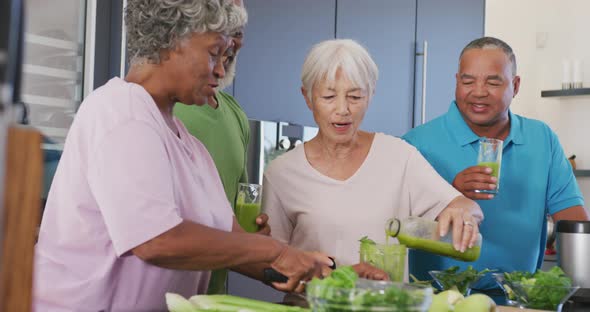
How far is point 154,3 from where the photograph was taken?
5.03 ft

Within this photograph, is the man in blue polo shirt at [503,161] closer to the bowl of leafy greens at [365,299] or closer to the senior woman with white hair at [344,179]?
the senior woman with white hair at [344,179]

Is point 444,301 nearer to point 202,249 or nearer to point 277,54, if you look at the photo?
point 202,249

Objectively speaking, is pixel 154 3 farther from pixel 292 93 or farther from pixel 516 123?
pixel 292 93

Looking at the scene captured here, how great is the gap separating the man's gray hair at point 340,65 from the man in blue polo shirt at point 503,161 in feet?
1.65

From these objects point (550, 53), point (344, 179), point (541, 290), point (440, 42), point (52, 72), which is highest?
point (550, 53)

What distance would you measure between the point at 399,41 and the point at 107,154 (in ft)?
10.4

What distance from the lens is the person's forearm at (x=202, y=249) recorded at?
1302mm

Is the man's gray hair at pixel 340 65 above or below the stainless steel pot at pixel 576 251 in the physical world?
above

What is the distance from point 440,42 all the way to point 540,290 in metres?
2.82

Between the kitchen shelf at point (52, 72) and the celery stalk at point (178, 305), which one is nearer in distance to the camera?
the celery stalk at point (178, 305)

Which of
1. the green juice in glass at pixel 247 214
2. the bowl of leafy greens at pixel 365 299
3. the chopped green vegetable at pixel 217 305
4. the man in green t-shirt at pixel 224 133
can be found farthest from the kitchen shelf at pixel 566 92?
the bowl of leafy greens at pixel 365 299

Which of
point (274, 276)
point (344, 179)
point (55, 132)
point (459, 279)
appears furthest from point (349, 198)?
point (55, 132)

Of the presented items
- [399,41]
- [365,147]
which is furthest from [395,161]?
[399,41]

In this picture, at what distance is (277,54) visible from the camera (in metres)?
3.69
